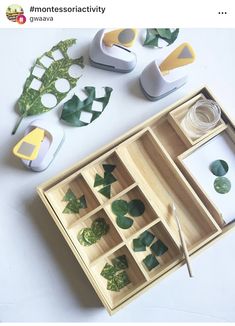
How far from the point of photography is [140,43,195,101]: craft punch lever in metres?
0.86

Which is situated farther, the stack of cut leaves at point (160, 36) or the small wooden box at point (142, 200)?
the stack of cut leaves at point (160, 36)

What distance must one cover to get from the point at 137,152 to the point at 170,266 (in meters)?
0.24

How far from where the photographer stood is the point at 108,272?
2.81 feet

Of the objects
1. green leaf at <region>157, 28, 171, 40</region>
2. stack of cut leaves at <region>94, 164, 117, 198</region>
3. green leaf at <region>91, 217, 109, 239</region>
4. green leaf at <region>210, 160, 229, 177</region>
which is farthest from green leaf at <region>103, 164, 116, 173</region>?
green leaf at <region>157, 28, 171, 40</region>

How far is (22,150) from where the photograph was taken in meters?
0.83

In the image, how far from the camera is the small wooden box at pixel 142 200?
84cm

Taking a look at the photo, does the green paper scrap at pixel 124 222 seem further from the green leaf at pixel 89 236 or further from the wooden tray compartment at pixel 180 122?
the wooden tray compartment at pixel 180 122

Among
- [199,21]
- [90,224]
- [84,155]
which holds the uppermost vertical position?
[199,21]

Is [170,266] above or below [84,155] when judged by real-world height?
below

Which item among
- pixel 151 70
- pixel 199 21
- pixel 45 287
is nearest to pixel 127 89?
pixel 151 70

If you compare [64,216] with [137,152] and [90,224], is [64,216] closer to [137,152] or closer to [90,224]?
[90,224]

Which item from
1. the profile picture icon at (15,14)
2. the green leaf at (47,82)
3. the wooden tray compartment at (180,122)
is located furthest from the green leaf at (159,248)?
the profile picture icon at (15,14)

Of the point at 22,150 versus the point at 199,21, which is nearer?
the point at 22,150

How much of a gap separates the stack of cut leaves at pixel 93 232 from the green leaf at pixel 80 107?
0.70 ft
